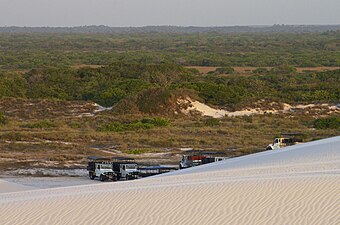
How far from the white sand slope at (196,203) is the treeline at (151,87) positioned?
2682cm

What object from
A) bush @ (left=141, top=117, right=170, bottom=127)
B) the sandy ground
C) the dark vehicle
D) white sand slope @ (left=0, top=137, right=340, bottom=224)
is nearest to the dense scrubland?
bush @ (left=141, top=117, right=170, bottom=127)

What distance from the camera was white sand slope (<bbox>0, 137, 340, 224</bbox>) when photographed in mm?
11062

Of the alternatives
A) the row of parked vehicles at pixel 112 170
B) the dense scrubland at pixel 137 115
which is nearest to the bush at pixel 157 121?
the dense scrubland at pixel 137 115

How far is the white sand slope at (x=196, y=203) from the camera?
436 inches

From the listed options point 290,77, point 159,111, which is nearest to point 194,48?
point 290,77

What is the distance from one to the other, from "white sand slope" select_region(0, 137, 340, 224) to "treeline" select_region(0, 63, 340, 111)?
26.8 m

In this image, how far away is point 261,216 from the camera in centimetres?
1097

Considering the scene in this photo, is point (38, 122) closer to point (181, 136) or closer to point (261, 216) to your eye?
point (181, 136)

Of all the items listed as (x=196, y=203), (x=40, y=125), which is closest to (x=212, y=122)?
(x=40, y=125)

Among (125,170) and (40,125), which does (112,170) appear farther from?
(40,125)

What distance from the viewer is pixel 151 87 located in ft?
153

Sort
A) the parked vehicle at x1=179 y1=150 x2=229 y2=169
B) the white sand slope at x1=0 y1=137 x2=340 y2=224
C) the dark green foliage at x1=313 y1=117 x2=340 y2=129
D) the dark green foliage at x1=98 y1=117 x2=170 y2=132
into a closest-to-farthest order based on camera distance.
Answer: the white sand slope at x1=0 y1=137 x2=340 y2=224 → the parked vehicle at x1=179 y1=150 x2=229 y2=169 → the dark green foliage at x1=98 y1=117 x2=170 y2=132 → the dark green foliage at x1=313 y1=117 x2=340 y2=129

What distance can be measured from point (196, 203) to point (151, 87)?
114 ft

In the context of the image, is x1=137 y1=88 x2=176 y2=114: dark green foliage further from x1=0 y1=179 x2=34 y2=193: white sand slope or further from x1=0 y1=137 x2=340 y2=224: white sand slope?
x1=0 y1=137 x2=340 y2=224: white sand slope
